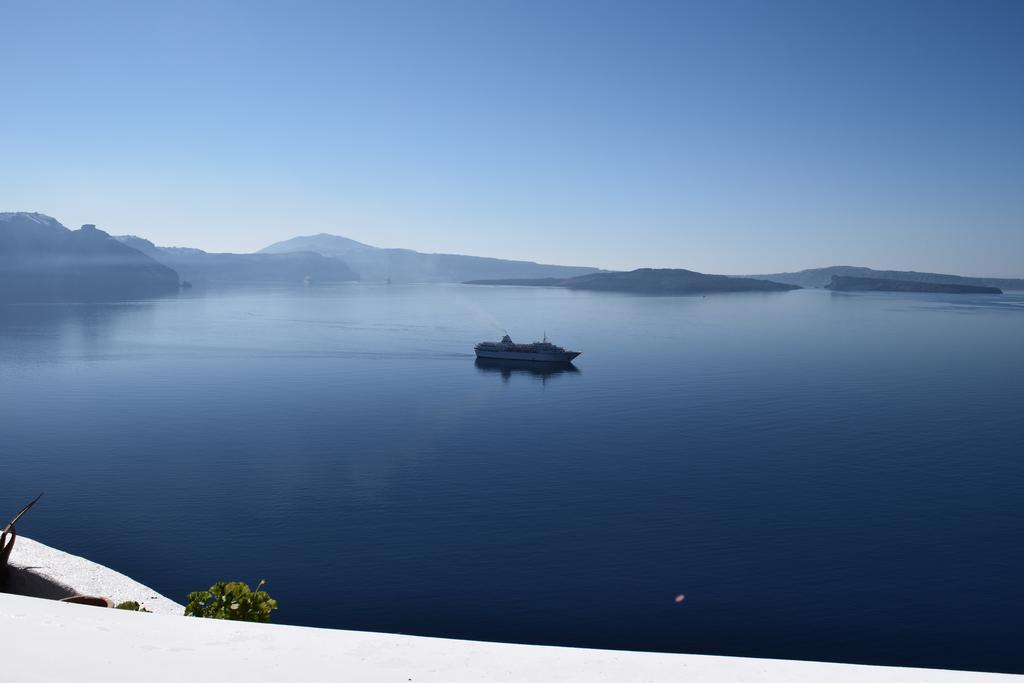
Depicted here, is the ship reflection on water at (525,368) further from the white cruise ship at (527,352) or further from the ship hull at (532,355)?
the white cruise ship at (527,352)

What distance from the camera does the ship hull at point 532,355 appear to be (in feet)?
417

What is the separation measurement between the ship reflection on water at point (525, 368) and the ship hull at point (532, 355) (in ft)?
2.11

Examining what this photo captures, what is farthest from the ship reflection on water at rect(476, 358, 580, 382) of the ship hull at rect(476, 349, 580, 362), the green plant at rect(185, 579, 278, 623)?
the green plant at rect(185, 579, 278, 623)

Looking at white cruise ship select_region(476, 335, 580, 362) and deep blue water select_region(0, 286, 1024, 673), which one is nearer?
deep blue water select_region(0, 286, 1024, 673)

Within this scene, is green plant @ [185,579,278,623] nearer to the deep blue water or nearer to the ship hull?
the deep blue water

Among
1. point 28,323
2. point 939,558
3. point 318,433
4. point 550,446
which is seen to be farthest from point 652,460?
point 28,323

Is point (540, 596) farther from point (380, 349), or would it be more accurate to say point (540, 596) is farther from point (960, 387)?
point (380, 349)

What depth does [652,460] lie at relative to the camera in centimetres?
6294

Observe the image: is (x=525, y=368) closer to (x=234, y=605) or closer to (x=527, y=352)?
(x=527, y=352)

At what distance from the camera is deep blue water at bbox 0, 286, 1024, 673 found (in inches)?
1431

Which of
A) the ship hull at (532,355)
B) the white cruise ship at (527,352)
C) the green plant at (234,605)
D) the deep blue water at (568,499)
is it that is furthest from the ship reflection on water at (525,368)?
the green plant at (234,605)

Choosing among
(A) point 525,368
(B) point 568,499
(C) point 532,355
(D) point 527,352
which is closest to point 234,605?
(B) point 568,499

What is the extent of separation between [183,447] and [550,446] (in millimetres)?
35578

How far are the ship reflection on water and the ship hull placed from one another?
2.11 feet
